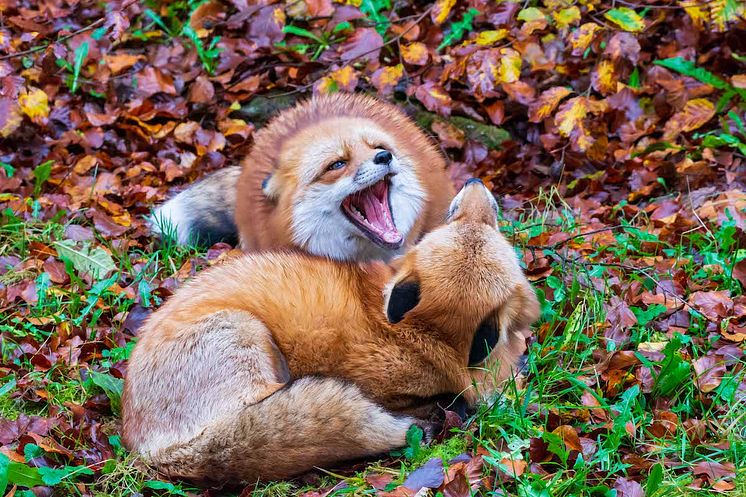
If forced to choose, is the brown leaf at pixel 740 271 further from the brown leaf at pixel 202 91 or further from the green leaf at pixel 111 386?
the brown leaf at pixel 202 91

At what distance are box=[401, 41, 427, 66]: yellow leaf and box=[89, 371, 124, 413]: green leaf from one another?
14.1ft

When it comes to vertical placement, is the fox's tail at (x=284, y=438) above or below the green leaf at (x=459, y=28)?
below

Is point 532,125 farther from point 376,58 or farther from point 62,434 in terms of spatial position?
point 62,434

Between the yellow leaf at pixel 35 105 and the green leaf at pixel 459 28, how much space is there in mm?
3797

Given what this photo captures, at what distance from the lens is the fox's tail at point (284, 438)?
152 inches

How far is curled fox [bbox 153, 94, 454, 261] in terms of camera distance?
5668mm

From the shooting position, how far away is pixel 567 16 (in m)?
7.12

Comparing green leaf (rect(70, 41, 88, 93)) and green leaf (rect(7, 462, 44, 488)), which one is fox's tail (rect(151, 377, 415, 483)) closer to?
green leaf (rect(7, 462, 44, 488))

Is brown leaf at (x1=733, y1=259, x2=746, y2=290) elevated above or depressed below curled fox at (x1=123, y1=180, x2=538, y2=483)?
below

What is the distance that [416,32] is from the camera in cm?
793

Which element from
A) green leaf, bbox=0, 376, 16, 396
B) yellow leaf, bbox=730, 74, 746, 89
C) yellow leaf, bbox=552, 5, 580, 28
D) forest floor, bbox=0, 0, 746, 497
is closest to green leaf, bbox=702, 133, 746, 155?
forest floor, bbox=0, 0, 746, 497

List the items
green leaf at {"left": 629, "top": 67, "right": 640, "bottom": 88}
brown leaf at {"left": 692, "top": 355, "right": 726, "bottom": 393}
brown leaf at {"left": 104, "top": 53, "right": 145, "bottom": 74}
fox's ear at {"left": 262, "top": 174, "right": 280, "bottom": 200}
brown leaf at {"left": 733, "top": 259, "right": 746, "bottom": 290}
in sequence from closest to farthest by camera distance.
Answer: brown leaf at {"left": 692, "top": 355, "right": 726, "bottom": 393}
brown leaf at {"left": 733, "top": 259, "right": 746, "bottom": 290}
fox's ear at {"left": 262, "top": 174, "right": 280, "bottom": 200}
green leaf at {"left": 629, "top": 67, "right": 640, "bottom": 88}
brown leaf at {"left": 104, "top": 53, "right": 145, "bottom": 74}

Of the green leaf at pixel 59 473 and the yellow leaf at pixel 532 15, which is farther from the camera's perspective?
the yellow leaf at pixel 532 15

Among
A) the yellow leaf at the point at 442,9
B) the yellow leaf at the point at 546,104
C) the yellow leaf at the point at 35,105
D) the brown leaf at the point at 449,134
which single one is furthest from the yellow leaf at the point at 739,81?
the yellow leaf at the point at 35,105
